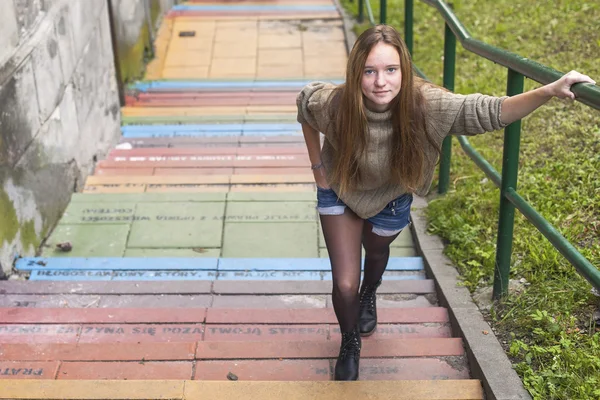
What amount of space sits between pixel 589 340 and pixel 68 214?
330cm

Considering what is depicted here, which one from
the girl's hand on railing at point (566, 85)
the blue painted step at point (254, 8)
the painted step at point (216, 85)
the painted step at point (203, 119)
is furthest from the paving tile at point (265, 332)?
the blue painted step at point (254, 8)

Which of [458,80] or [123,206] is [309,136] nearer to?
[123,206]

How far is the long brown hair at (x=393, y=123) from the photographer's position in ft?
9.02

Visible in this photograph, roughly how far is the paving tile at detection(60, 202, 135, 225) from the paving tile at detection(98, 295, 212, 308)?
113cm

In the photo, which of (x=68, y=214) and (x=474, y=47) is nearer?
(x=474, y=47)

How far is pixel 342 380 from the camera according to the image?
306 centimetres

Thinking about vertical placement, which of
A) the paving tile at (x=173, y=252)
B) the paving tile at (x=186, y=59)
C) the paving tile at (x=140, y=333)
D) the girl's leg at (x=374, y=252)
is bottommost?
the paving tile at (x=186, y=59)

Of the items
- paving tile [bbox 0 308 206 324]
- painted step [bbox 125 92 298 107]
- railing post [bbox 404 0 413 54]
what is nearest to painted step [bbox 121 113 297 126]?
painted step [bbox 125 92 298 107]

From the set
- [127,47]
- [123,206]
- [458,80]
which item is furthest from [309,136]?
[127,47]

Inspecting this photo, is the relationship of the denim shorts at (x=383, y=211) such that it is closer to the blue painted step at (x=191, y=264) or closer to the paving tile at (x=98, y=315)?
the paving tile at (x=98, y=315)

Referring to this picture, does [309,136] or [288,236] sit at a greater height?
[309,136]

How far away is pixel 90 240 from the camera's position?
4859mm

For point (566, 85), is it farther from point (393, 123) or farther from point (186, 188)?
point (186, 188)

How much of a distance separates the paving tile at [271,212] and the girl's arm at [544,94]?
8.27 feet
